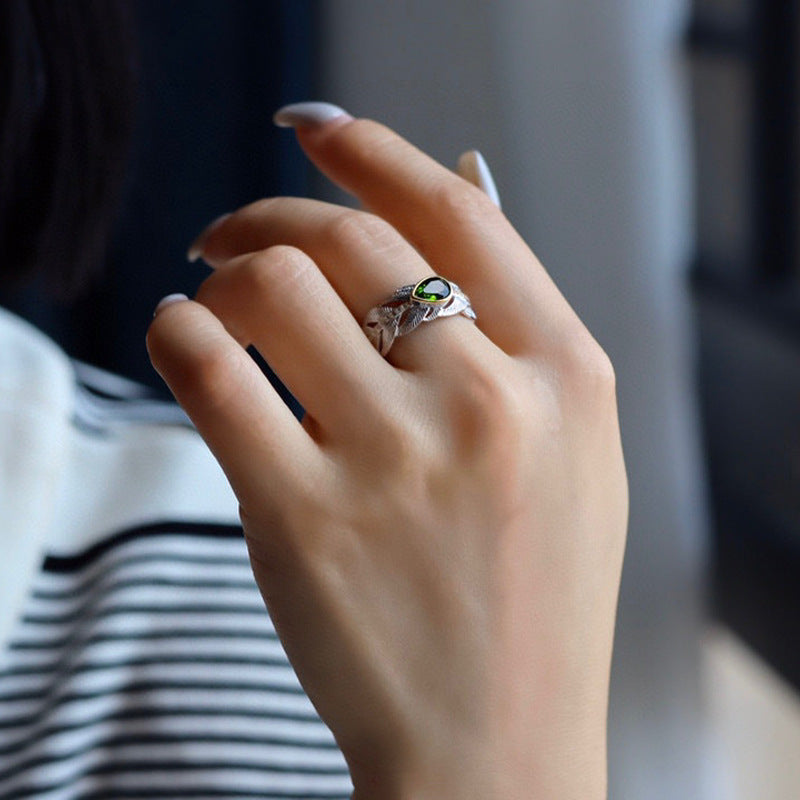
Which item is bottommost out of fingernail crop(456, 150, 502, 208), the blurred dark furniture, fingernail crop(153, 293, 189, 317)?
the blurred dark furniture

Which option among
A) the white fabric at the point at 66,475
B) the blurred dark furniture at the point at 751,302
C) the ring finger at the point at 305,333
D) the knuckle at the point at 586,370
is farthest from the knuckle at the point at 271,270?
the blurred dark furniture at the point at 751,302

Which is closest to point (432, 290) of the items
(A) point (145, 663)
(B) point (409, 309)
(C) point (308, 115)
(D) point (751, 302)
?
(B) point (409, 309)

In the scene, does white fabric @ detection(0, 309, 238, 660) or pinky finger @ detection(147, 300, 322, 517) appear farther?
white fabric @ detection(0, 309, 238, 660)

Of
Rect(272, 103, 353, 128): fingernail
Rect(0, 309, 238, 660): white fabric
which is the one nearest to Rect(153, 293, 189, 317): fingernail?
Rect(272, 103, 353, 128): fingernail

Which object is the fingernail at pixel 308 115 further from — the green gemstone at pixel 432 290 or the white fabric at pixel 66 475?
the white fabric at pixel 66 475

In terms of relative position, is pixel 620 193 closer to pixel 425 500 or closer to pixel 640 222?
pixel 640 222

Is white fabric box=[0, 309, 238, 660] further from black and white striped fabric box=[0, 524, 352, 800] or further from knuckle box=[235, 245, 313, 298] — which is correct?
knuckle box=[235, 245, 313, 298]
